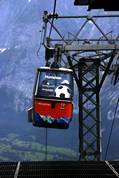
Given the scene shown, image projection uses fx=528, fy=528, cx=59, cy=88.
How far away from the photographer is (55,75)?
2247cm

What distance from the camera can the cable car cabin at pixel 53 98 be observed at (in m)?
21.7

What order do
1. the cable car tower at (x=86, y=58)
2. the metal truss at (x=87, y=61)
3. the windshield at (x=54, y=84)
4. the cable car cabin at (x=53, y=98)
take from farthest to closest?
the metal truss at (x=87, y=61) → the cable car tower at (x=86, y=58) → the windshield at (x=54, y=84) → the cable car cabin at (x=53, y=98)

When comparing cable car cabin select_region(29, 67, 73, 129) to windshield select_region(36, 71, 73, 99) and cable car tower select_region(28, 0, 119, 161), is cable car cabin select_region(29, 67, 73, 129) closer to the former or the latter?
windshield select_region(36, 71, 73, 99)

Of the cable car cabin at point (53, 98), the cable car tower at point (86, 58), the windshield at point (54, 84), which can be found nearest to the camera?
the cable car cabin at point (53, 98)

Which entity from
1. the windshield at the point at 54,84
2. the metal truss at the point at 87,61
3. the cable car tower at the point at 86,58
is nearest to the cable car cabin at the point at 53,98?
the windshield at the point at 54,84

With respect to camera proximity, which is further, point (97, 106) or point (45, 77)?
point (97, 106)

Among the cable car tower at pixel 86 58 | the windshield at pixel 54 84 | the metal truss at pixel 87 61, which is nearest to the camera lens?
the windshield at pixel 54 84

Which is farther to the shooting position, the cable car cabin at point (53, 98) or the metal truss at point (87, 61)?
the metal truss at point (87, 61)

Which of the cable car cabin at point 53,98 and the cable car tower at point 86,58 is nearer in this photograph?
the cable car cabin at point 53,98

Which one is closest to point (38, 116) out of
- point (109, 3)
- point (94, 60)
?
point (94, 60)

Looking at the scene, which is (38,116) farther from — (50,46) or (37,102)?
(50,46)

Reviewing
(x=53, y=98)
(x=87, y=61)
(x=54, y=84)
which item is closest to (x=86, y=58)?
(x=87, y=61)

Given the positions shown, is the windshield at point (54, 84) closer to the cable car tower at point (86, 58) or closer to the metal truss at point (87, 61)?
the cable car tower at point (86, 58)

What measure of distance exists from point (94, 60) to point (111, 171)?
58.3 ft
